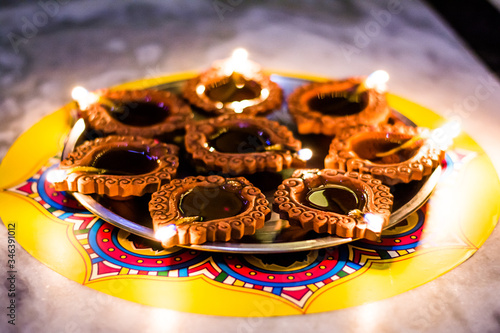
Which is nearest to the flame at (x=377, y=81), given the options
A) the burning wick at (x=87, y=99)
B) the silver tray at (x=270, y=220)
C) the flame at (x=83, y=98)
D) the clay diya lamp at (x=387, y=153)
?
the clay diya lamp at (x=387, y=153)

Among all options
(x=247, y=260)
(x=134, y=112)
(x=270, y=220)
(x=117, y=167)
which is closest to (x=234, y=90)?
(x=134, y=112)

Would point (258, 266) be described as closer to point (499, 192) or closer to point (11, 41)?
point (499, 192)

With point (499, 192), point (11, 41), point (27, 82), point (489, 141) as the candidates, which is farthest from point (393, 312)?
point (11, 41)

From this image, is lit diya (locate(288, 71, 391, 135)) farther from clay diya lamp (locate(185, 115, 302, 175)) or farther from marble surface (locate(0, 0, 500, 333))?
marble surface (locate(0, 0, 500, 333))

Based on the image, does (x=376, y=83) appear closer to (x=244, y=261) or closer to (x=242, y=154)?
(x=242, y=154)

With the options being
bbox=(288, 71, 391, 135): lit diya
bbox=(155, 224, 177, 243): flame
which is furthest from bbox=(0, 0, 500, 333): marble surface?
bbox=(288, 71, 391, 135): lit diya

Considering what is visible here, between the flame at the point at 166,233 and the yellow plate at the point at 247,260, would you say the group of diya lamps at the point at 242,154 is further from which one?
the yellow plate at the point at 247,260
